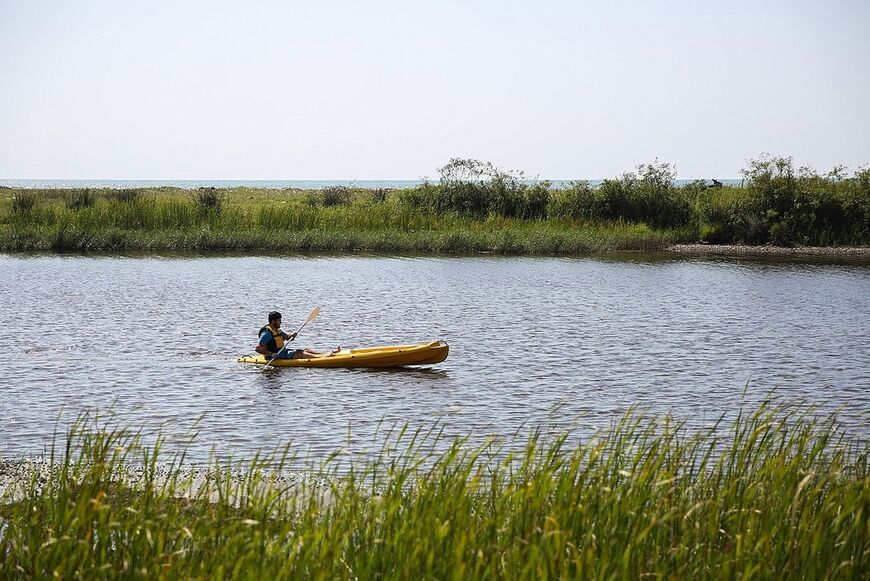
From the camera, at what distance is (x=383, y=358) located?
2161cm

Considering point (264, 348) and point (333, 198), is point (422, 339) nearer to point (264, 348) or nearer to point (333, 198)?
point (264, 348)

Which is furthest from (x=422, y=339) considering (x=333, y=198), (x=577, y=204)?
(x=333, y=198)

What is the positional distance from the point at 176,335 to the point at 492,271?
19.0 meters

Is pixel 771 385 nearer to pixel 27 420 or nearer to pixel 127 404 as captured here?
pixel 127 404

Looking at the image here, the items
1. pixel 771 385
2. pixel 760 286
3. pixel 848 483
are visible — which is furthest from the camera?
pixel 760 286

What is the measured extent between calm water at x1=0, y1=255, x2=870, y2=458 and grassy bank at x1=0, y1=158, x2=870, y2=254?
3399mm

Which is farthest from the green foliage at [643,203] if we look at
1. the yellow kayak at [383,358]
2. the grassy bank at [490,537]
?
the grassy bank at [490,537]

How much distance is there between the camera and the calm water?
1753cm

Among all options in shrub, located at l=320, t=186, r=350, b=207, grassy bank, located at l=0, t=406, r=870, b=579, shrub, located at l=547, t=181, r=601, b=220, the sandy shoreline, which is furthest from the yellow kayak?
shrub, located at l=320, t=186, r=350, b=207

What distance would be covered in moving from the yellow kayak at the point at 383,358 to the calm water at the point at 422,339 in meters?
0.28

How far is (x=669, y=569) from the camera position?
7.24 metres

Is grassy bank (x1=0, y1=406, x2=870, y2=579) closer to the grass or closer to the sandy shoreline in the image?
the grass

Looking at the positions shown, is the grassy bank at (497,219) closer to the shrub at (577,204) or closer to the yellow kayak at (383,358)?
the shrub at (577,204)

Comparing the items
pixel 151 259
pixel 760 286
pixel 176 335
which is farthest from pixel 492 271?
pixel 176 335
